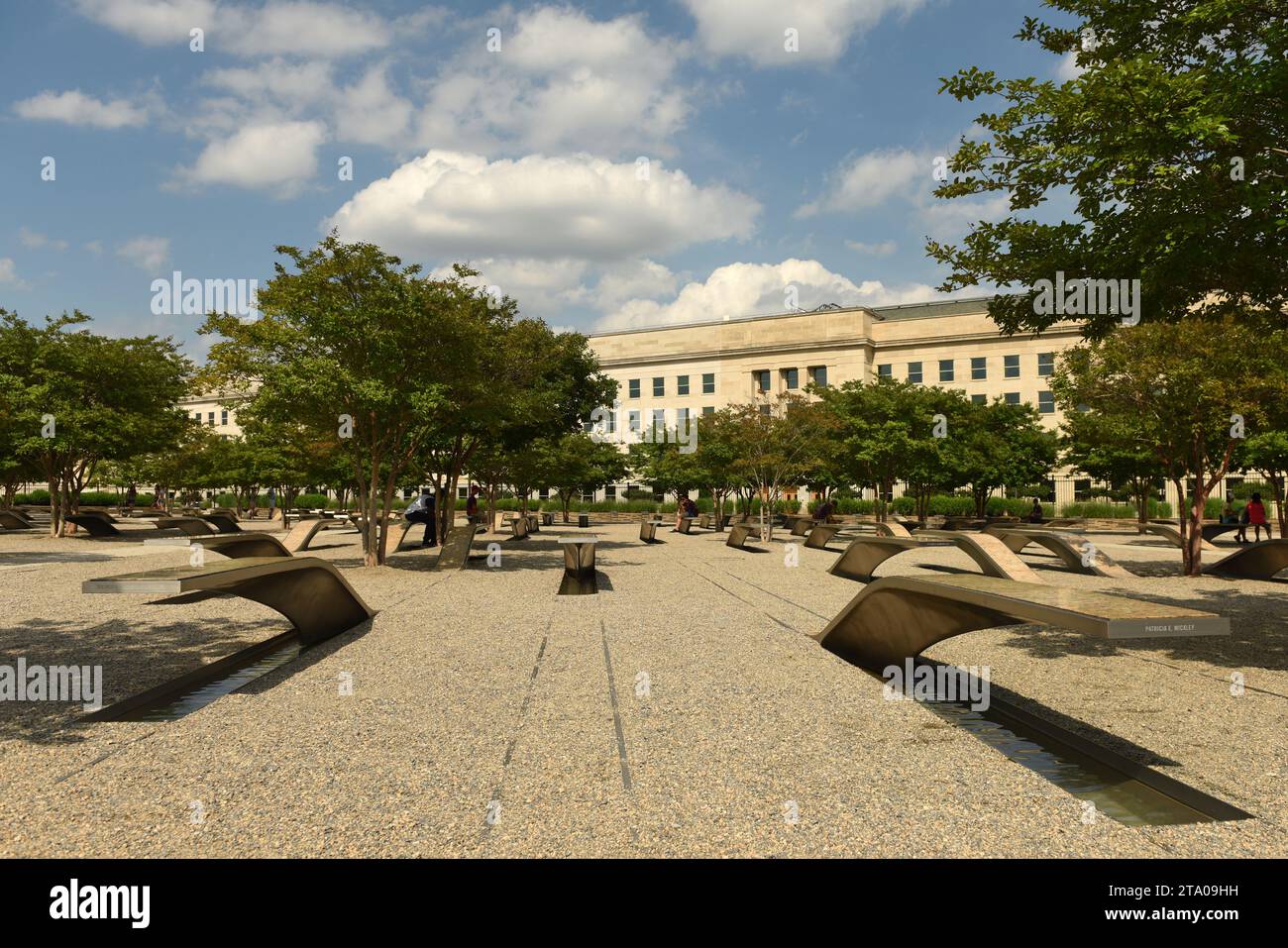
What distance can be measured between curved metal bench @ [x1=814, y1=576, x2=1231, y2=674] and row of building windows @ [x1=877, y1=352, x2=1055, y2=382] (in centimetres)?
5432

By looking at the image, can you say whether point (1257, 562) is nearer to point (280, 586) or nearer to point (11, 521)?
point (280, 586)

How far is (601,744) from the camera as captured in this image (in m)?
5.34

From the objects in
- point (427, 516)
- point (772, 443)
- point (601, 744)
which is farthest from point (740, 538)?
point (601, 744)

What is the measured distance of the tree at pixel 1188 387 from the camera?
15305 millimetres

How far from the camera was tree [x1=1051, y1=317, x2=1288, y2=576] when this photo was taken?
15.3m

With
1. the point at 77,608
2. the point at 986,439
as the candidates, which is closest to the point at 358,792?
the point at 77,608

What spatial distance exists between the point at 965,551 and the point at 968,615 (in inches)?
351

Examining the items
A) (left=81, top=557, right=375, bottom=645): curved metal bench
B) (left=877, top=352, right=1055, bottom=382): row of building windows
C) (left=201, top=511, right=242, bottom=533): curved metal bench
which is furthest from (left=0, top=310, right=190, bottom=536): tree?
(left=877, top=352, right=1055, bottom=382): row of building windows

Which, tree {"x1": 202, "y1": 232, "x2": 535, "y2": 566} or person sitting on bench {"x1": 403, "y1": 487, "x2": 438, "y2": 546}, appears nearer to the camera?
tree {"x1": 202, "y1": 232, "x2": 535, "y2": 566}

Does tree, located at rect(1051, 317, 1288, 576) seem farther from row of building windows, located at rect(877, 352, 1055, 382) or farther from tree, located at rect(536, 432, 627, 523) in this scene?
row of building windows, located at rect(877, 352, 1055, 382)

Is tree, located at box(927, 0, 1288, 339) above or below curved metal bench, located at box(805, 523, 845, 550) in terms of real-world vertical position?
above

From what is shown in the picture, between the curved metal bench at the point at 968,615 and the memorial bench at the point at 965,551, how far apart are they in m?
5.13

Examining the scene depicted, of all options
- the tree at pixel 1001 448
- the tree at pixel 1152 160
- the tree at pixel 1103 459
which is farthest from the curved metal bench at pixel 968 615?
the tree at pixel 1001 448
